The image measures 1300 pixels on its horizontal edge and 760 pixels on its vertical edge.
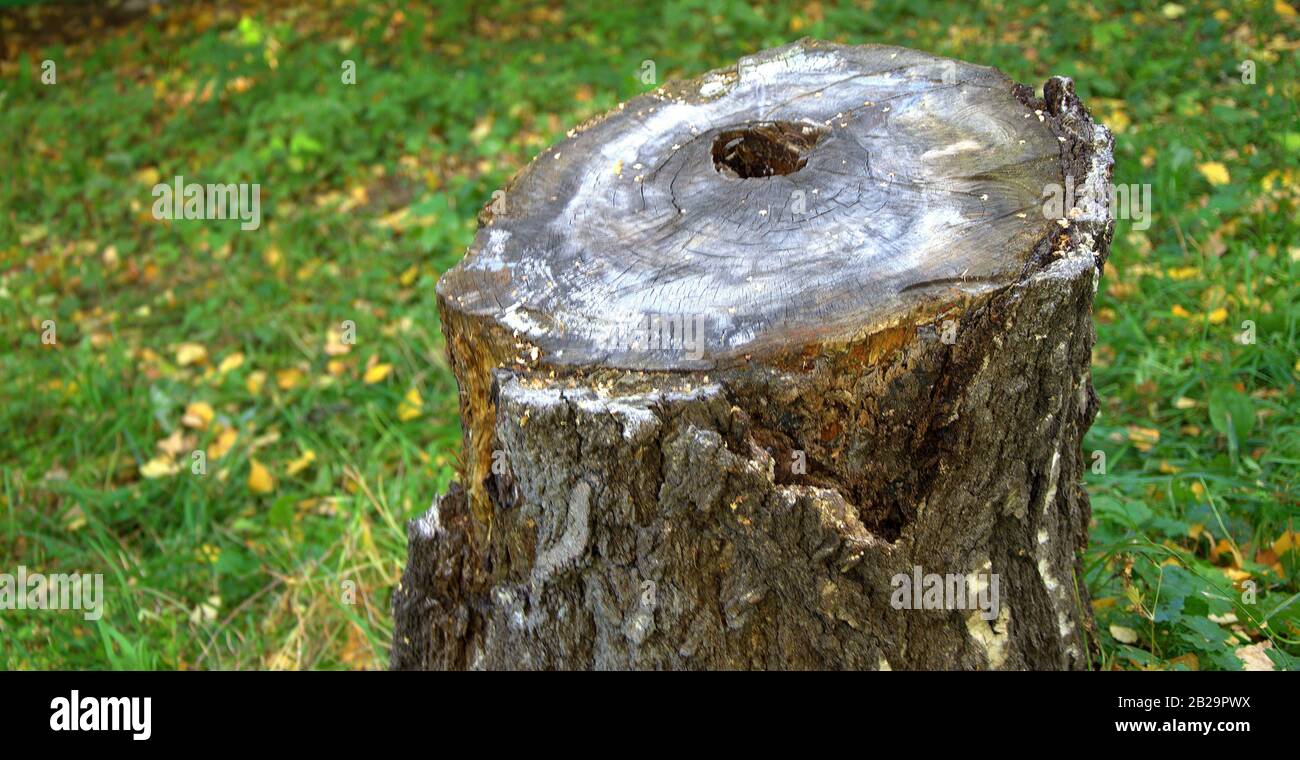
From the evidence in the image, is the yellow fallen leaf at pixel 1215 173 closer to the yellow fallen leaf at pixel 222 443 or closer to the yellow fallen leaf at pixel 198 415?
the yellow fallen leaf at pixel 222 443

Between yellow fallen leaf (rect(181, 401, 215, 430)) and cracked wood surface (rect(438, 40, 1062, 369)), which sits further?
yellow fallen leaf (rect(181, 401, 215, 430))

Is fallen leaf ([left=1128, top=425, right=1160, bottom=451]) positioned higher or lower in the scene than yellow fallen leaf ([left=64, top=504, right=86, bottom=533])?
higher

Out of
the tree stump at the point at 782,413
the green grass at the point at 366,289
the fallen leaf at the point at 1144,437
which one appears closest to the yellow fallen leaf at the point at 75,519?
the green grass at the point at 366,289

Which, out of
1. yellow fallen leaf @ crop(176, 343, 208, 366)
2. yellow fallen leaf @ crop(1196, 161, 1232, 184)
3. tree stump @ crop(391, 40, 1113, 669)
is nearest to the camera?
tree stump @ crop(391, 40, 1113, 669)

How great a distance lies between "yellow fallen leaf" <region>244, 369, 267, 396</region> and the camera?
4.17 metres

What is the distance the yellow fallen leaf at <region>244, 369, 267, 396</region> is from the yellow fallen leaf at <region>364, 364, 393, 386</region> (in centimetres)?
45

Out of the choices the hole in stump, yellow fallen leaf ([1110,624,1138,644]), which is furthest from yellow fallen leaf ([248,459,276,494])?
yellow fallen leaf ([1110,624,1138,644])

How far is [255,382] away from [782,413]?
295cm

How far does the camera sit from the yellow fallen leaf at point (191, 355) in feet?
14.4

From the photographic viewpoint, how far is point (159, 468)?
3.75 metres

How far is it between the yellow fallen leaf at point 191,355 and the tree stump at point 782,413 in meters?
2.51

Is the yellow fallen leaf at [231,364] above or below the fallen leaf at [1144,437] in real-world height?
above

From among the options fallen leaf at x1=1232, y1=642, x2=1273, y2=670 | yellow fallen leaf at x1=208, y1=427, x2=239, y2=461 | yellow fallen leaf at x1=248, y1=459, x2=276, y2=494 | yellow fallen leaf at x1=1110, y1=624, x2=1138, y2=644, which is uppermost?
yellow fallen leaf at x1=208, y1=427, x2=239, y2=461

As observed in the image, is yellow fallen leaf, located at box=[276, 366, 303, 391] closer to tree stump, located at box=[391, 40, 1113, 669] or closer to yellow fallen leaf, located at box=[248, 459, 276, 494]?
yellow fallen leaf, located at box=[248, 459, 276, 494]
